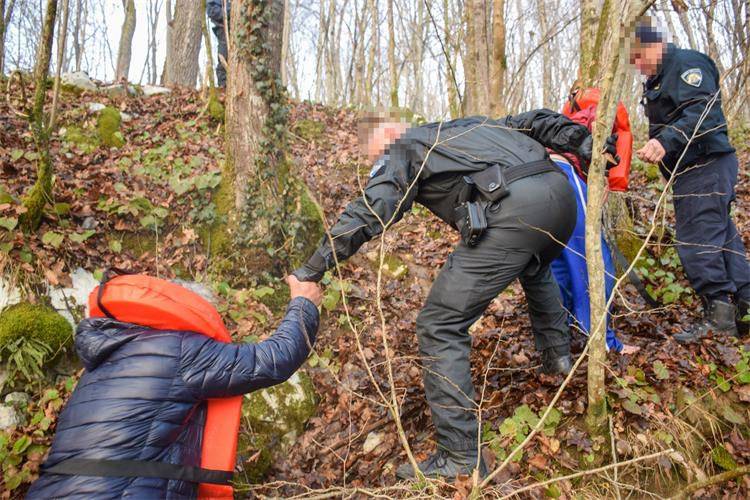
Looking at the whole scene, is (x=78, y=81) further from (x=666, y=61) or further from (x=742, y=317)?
(x=742, y=317)

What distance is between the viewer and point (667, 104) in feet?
11.1

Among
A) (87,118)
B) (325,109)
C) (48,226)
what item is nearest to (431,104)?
(325,109)

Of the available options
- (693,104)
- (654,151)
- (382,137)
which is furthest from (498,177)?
(693,104)

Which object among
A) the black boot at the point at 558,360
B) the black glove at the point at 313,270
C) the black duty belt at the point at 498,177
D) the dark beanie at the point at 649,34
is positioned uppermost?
the dark beanie at the point at 649,34

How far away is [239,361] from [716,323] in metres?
3.39

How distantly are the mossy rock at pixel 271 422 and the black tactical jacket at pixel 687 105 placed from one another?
3171 millimetres

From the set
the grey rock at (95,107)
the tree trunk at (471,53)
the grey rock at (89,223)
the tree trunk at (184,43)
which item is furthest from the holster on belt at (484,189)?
the tree trunk at (184,43)

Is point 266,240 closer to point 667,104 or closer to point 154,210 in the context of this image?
point 154,210

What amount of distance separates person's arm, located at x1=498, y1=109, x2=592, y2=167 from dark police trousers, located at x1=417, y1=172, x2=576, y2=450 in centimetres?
31

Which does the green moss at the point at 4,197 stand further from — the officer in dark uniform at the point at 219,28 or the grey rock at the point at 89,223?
the officer in dark uniform at the point at 219,28

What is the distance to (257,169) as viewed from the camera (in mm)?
4305

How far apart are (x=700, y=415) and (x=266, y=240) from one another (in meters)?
3.63

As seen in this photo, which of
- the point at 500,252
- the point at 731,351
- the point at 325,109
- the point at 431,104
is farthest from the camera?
the point at 431,104

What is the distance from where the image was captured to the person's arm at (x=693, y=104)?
312 centimetres
